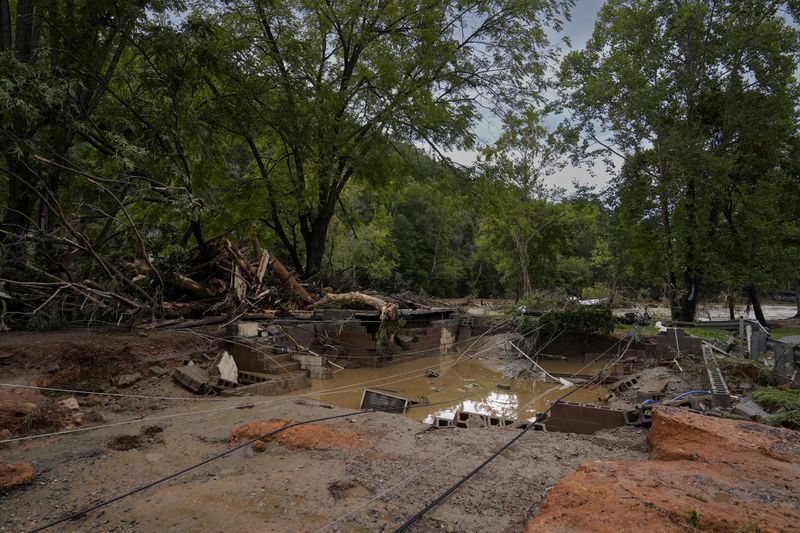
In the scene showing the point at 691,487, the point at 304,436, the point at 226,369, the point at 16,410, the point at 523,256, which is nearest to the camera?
the point at 691,487

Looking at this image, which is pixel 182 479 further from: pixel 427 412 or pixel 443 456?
pixel 427 412

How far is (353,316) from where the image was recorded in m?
15.2

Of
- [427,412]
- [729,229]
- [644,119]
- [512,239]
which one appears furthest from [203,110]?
[512,239]

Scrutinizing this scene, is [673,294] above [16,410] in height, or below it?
above

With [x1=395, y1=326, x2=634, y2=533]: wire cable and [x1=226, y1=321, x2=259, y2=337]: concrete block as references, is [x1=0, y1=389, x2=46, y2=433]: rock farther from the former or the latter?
[x1=395, y1=326, x2=634, y2=533]: wire cable

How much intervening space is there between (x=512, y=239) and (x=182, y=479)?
1257 inches

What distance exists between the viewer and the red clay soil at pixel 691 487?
3.49 meters

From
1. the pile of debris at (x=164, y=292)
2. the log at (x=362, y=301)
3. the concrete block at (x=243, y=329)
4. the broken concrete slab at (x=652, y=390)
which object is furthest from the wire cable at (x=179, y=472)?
the log at (x=362, y=301)

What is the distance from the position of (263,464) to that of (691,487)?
4.20 m

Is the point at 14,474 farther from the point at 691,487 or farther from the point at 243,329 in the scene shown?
the point at 243,329

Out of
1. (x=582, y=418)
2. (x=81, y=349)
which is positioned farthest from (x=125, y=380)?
(x=582, y=418)

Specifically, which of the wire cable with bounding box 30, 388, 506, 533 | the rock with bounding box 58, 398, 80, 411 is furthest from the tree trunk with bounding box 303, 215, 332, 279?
the wire cable with bounding box 30, 388, 506, 533

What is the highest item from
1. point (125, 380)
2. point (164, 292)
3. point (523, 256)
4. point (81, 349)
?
point (523, 256)

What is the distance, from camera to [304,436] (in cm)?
618
